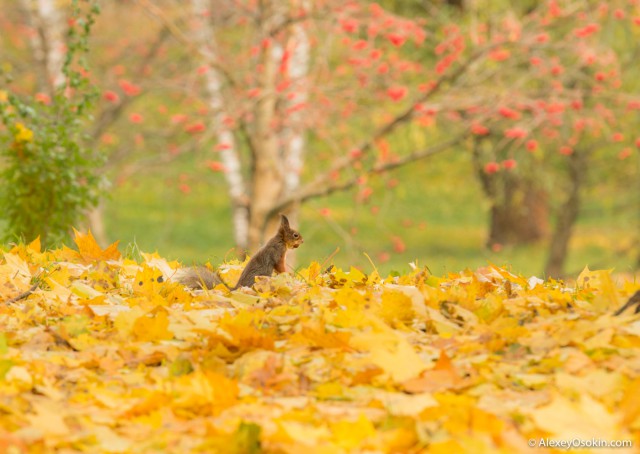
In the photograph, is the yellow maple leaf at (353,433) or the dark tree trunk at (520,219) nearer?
the yellow maple leaf at (353,433)

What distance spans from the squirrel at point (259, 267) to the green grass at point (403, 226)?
7742mm

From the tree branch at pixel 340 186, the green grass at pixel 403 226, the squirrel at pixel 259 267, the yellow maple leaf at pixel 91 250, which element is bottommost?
the green grass at pixel 403 226

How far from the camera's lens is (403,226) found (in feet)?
53.9

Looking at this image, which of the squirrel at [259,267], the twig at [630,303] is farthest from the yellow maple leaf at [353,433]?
the squirrel at [259,267]

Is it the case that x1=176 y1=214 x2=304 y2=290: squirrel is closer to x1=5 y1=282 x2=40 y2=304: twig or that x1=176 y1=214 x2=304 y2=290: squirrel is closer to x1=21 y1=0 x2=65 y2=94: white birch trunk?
x1=5 y1=282 x2=40 y2=304: twig

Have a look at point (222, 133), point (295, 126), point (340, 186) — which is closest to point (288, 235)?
point (340, 186)

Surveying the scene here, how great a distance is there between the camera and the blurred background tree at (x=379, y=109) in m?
9.76

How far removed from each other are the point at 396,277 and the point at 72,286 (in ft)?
5.69

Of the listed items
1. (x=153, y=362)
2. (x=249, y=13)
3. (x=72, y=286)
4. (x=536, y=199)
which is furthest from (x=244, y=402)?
(x=536, y=199)

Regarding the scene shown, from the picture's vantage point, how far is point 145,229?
19.9 metres

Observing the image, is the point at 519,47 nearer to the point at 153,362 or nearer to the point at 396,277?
the point at 396,277

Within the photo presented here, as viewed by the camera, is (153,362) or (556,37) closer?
(153,362)

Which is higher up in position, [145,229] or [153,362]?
[153,362]

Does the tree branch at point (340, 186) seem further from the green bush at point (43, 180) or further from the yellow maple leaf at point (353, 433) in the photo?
the yellow maple leaf at point (353, 433)
